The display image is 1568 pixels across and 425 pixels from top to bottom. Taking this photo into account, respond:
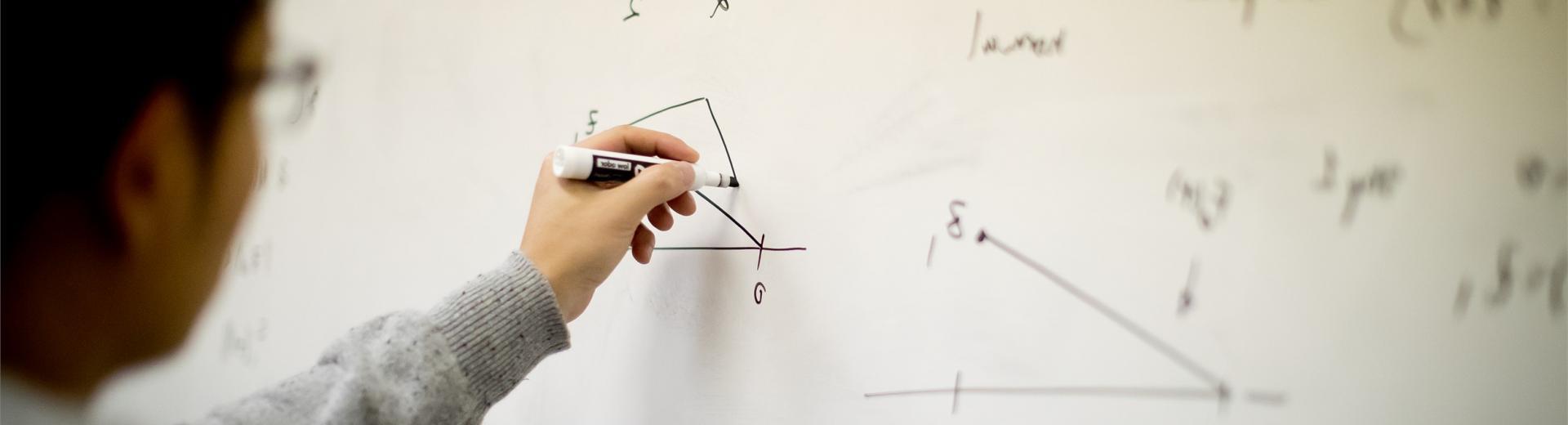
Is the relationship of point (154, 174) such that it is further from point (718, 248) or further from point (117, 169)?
point (718, 248)

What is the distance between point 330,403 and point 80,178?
2.66 feet

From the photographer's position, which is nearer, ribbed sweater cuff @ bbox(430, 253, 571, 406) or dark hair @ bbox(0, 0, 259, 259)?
ribbed sweater cuff @ bbox(430, 253, 571, 406)

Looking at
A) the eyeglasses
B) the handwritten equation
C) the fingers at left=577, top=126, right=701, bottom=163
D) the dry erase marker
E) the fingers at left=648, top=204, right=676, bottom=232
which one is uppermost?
the handwritten equation

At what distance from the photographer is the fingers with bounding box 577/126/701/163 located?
463mm

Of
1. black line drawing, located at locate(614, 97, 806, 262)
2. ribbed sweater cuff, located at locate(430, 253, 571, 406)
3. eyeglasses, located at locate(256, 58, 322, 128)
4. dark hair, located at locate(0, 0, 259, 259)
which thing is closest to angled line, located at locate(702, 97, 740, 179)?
black line drawing, located at locate(614, 97, 806, 262)

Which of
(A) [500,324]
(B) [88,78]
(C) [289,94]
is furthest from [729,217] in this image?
(B) [88,78]

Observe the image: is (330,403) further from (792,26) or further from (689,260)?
(792,26)

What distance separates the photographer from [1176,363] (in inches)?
13.9

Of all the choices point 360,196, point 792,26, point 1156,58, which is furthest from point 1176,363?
point 360,196

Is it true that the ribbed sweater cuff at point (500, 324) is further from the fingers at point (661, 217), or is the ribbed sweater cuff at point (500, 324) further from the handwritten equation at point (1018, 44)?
the handwritten equation at point (1018, 44)

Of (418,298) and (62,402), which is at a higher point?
(418,298)

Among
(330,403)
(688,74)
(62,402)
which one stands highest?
(688,74)

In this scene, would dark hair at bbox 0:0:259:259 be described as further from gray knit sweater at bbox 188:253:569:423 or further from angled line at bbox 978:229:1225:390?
angled line at bbox 978:229:1225:390

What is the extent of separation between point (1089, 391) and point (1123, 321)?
4cm
